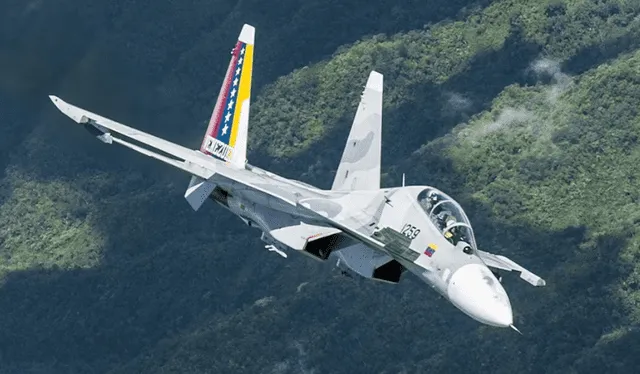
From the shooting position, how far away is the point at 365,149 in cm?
9094

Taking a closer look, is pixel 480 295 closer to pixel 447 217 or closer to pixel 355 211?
pixel 447 217

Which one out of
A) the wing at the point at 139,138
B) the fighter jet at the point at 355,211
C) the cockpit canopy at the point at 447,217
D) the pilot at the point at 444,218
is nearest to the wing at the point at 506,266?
the fighter jet at the point at 355,211

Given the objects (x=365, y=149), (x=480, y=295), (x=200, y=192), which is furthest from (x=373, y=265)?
(x=200, y=192)

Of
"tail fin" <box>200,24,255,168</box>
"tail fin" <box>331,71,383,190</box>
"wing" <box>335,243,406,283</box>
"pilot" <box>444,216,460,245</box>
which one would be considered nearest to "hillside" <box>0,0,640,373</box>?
"tail fin" <box>200,24,255,168</box>

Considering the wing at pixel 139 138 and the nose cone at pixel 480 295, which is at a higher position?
the wing at pixel 139 138

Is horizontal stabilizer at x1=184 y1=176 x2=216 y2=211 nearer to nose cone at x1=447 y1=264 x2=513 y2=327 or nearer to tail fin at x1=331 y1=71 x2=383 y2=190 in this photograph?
tail fin at x1=331 y1=71 x2=383 y2=190

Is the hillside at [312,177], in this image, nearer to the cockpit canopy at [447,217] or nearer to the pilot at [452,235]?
the cockpit canopy at [447,217]

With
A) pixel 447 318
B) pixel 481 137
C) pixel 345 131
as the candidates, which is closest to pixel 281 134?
pixel 345 131

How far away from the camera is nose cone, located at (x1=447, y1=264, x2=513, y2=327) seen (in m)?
80.6

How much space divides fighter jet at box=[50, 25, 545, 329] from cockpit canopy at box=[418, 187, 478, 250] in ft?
0.12

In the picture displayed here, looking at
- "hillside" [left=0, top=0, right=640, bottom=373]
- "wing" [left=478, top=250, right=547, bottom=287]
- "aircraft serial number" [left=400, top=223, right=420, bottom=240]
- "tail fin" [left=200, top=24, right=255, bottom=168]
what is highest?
"tail fin" [left=200, top=24, right=255, bottom=168]

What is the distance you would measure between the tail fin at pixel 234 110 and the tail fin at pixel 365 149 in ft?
20.2

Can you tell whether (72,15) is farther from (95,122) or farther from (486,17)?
(95,122)

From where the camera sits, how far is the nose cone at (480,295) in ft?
265
